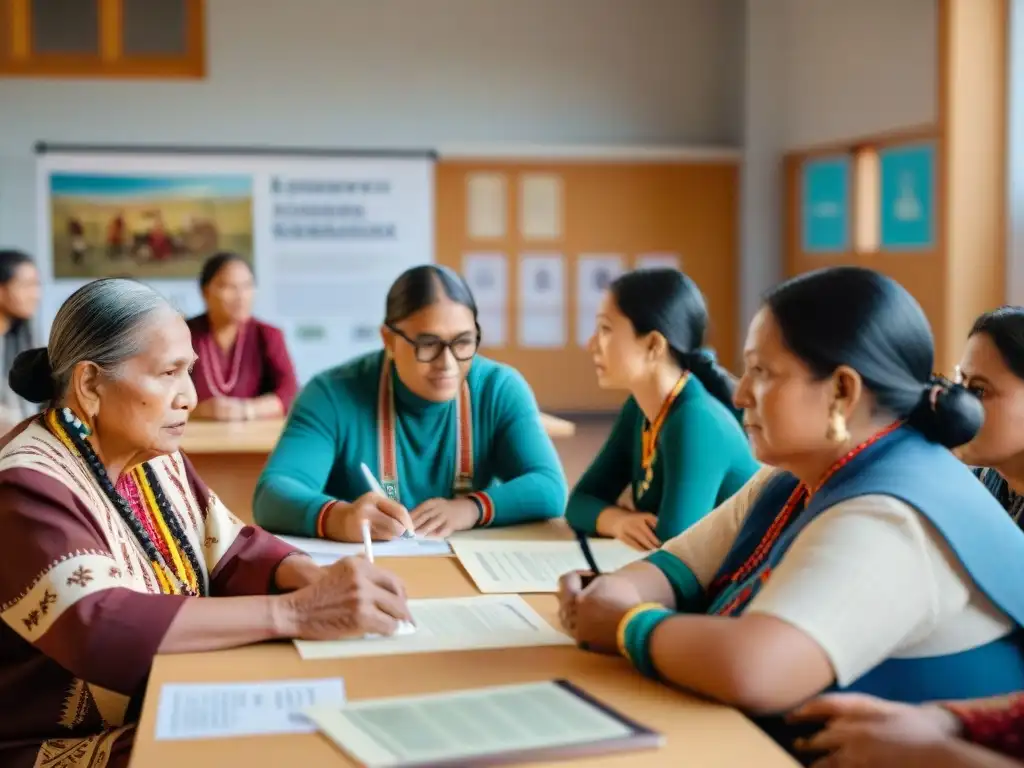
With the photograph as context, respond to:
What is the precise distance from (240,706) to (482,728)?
311 millimetres

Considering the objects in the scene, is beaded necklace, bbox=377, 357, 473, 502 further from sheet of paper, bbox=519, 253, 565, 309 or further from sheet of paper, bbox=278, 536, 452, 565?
sheet of paper, bbox=519, 253, 565, 309

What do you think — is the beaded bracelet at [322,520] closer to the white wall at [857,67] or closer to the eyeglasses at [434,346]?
the eyeglasses at [434,346]

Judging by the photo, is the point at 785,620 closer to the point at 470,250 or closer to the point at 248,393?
the point at 248,393

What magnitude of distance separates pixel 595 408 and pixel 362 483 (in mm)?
5513

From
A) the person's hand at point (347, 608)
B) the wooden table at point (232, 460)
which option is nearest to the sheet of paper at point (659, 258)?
the wooden table at point (232, 460)

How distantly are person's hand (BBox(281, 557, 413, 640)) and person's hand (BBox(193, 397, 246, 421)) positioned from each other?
302 cm

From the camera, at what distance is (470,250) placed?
26.7ft

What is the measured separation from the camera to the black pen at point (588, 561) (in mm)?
1711

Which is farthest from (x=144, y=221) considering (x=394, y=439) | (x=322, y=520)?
(x=322, y=520)

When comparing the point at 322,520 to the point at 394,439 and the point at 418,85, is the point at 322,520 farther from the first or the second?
the point at 418,85

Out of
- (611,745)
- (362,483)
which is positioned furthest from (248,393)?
(611,745)

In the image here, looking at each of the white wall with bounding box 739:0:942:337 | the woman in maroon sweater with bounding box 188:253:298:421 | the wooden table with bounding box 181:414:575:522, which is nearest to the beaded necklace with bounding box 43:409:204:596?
the wooden table with bounding box 181:414:575:522

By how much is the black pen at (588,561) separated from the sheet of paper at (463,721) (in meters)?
0.30

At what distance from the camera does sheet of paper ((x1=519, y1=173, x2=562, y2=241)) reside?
8.08m
